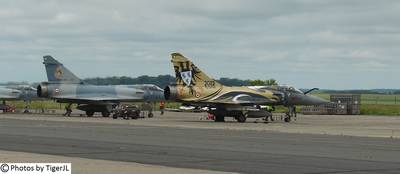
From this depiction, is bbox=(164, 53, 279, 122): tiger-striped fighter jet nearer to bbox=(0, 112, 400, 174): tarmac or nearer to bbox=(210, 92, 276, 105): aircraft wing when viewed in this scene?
bbox=(210, 92, 276, 105): aircraft wing

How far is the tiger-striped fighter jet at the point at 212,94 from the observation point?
51781 millimetres

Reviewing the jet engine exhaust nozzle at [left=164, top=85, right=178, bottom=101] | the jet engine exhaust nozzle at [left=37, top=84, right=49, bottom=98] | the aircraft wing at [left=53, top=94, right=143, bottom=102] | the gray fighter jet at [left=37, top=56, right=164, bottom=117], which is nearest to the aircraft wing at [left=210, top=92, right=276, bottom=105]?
the jet engine exhaust nozzle at [left=164, top=85, right=178, bottom=101]

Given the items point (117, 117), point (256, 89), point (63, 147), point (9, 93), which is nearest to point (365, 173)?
point (63, 147)

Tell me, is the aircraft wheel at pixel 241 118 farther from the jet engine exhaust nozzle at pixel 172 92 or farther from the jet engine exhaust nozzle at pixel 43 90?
the jet engine exhaust nozzle at pixel 43 90

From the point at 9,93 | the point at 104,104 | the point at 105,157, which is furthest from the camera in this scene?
the point at 9,93

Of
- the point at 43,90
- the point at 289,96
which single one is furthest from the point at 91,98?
the point at 289,96

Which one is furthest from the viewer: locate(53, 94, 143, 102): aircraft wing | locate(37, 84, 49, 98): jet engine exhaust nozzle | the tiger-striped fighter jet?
locate(53, 94, 143, 102): aircraft wing

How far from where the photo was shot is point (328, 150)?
24141 mm

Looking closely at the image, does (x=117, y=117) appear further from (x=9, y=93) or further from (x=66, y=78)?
(x=9, y=93)

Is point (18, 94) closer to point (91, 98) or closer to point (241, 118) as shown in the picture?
point (91, 98)

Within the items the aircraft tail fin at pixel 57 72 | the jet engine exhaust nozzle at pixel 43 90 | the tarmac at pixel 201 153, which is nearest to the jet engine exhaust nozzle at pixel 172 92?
the jet engine exhaust nozzle at pixel 43 90

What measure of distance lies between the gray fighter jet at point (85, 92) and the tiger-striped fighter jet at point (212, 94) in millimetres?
13817

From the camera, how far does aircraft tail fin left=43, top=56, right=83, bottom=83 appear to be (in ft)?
216

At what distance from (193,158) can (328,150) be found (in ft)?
18.2
